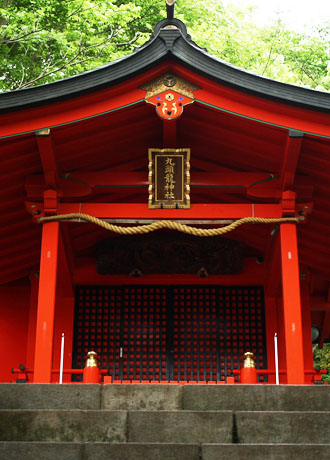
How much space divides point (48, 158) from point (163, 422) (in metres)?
4.11

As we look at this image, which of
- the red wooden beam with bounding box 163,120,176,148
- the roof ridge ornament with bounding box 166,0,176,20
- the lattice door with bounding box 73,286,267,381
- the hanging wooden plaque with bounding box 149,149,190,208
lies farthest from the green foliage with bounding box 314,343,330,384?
the roof ridge ornament with bounding box 166,0,176,20

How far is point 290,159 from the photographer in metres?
8.41

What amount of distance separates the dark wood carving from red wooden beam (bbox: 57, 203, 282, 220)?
1.52 meters

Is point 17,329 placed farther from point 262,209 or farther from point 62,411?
point 62,411

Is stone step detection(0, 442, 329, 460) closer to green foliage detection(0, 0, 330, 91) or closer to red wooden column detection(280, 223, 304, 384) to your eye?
red wooden column detection(280, 223, 304, 384)

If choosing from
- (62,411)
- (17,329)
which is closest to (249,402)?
(62,411)

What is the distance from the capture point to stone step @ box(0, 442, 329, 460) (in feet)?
16.7

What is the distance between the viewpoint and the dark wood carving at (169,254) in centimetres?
1038

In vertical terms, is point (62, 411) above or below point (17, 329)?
below

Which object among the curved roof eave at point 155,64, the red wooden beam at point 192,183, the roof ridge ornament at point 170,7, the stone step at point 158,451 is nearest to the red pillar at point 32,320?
the red wooden beam at point 192,183

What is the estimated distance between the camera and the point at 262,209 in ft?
28.9

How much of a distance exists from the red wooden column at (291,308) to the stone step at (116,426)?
2566 millimetres

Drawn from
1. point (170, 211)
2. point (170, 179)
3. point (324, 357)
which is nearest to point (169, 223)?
point (170, 211)

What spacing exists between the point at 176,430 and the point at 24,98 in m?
4.41
